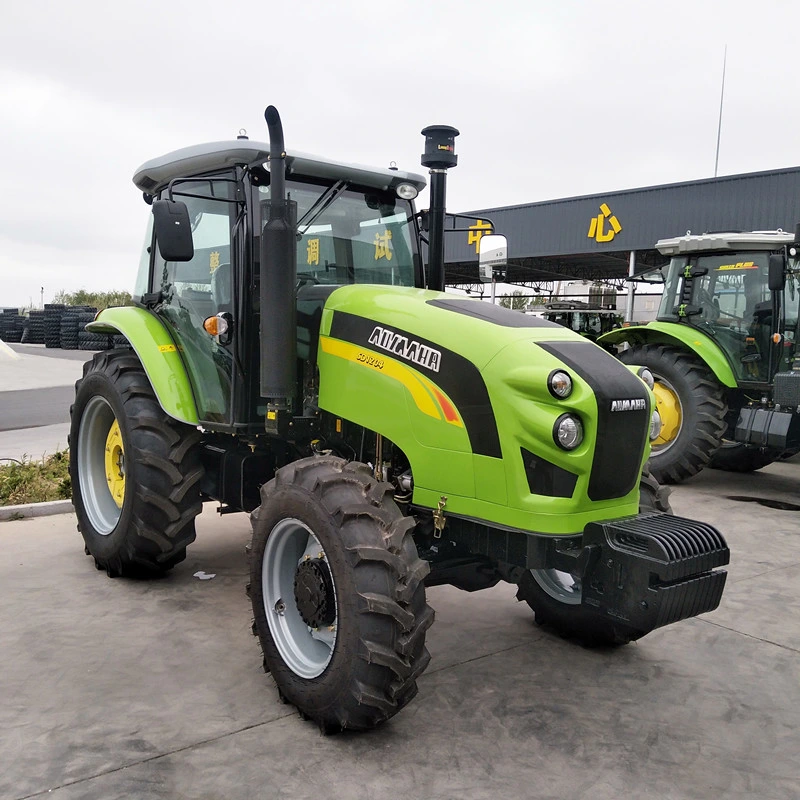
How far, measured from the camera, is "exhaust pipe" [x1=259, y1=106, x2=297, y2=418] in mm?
3555

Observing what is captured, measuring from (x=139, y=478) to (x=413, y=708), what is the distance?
2138mm

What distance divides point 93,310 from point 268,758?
106 feet

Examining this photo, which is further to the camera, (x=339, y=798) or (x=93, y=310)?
(x=93, y=310)

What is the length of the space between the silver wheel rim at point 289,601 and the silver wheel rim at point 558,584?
4.50 feet

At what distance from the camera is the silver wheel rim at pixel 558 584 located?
4.31m

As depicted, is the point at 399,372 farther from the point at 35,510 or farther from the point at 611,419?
the point at 35,510

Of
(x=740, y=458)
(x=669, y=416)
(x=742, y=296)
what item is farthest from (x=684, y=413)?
(x=740, y=458)

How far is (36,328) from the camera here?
33969 millimetres

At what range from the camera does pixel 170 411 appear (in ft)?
15.1

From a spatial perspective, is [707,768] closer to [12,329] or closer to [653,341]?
[653,341]

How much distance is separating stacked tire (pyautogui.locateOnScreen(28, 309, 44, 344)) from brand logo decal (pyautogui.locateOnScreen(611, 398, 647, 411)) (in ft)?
112

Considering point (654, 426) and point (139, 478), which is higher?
point (654, 426)

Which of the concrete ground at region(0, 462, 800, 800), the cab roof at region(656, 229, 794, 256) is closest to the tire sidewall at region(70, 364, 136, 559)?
the concrete ground at region(0, 462, 800, 800)

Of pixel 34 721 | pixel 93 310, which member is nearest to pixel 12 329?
pixel 93 310
